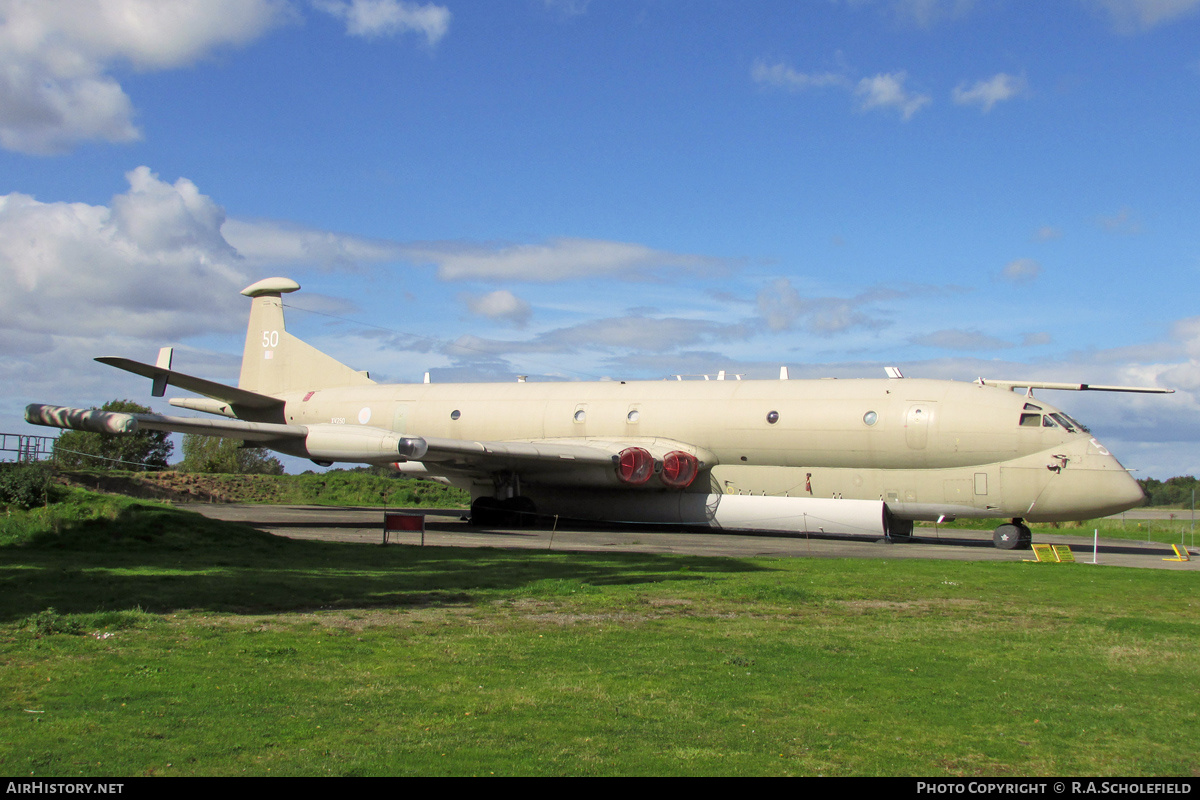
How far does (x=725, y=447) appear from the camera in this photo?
2681cm

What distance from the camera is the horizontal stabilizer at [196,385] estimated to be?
25014mm

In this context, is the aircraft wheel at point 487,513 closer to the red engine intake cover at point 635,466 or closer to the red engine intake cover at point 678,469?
the red engine intake cover at point 635,466

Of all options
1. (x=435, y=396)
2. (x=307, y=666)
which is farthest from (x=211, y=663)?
(x=435, y=396)

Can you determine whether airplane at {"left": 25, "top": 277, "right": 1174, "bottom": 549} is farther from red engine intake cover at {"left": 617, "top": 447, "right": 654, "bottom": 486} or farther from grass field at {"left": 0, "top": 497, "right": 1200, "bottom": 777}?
grass field at {"left": 0, "top": 497, "right": 1200, "bottom": 777}

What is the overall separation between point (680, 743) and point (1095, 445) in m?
20.6

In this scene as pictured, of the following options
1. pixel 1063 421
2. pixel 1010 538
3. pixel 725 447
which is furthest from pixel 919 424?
pixel 725 447

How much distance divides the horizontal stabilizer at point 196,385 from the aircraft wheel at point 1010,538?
2331cm

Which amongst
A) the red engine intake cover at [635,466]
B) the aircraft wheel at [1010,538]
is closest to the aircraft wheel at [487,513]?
the red engine intake cover at [635,466]

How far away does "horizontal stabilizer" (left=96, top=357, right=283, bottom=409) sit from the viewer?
2501cm

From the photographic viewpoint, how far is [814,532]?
25734 millimetres

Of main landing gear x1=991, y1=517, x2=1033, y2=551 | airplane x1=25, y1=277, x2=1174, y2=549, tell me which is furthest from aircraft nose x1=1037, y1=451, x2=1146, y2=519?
main landing gear x1=991, y1=517, x2=1033, y2=551

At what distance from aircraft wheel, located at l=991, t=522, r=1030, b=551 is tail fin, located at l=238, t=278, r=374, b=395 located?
22.8 metres

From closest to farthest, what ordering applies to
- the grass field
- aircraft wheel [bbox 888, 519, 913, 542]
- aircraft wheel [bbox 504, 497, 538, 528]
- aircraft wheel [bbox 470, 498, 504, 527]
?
the grass field → aircraft wheel [bbox 888, 519, 913, 542] → aircraft wheel [bbox 504, 497, 538, 528] → aircraft wheel [bbox 470, 498, 504, 527]

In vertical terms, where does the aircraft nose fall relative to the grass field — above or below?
above
